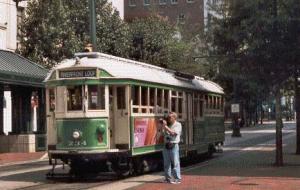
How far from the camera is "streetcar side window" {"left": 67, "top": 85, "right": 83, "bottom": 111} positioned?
1809cm

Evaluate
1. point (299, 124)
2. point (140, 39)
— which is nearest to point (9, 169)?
point (299, 124)

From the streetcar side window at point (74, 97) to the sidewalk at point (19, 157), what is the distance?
913 cm

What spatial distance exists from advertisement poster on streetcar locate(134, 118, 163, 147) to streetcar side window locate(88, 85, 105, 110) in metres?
1.11

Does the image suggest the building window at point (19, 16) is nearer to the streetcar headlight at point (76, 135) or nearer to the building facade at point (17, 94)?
the building facade at point (17, 94)

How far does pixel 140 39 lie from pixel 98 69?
28.4m

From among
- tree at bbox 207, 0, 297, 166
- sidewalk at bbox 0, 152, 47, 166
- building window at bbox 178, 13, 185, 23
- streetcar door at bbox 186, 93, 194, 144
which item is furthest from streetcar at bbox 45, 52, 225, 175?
building window at bbox 178, 13, 185, 23

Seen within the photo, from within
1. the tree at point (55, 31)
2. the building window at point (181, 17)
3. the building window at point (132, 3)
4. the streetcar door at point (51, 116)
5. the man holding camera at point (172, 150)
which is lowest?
the man holding camera at point (172, 150)

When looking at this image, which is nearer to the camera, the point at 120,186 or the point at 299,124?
the point at 120,186

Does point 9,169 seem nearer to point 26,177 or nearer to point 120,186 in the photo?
point 26,177

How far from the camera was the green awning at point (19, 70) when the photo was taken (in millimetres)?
29781

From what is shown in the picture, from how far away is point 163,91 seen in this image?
2053cm

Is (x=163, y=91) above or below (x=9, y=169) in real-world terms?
above

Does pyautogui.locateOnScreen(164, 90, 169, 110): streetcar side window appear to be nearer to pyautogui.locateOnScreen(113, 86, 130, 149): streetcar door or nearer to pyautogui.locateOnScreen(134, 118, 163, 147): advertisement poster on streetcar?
pyautogui.locateOnScreen(134, 118, 163, 147): advertisement poster on streetcar

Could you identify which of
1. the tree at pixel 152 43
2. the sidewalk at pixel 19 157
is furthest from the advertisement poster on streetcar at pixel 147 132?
the tree at pixel 152 43
